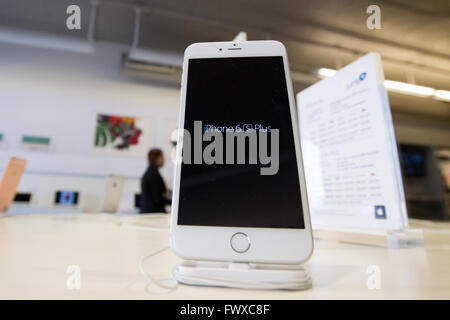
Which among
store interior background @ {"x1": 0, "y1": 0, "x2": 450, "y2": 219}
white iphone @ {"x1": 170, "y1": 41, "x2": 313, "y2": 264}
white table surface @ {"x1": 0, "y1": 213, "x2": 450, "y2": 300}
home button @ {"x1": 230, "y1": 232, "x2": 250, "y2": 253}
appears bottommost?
white table surface @ {"x1": 0, "y1": 213, "x2": 450, "y2": 300}

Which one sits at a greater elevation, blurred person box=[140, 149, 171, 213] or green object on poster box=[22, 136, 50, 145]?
green object on poster box=[22, 136, 50, 145]

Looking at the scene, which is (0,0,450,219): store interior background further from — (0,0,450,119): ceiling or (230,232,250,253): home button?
(230,232,250,253): home button

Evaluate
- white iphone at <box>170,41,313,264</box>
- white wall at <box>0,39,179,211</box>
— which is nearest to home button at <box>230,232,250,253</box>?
white iphone at <box>170,41,313,264</box>

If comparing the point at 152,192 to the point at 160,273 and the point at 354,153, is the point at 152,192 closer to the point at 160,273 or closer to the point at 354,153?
the point at 354,153

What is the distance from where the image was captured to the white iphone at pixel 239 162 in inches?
13.4

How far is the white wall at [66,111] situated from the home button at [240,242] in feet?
10.5

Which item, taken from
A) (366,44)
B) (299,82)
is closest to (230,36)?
(299,82)

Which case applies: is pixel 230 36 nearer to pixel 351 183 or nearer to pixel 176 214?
pixel 351 183

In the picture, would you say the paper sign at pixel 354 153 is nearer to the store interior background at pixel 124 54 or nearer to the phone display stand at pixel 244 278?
the phone display stand at pixel 244 278

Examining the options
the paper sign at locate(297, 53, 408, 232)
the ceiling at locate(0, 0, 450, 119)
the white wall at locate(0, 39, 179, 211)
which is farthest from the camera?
the white wall at locate(0, 39, 179, 211)

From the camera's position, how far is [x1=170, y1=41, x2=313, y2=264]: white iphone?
0.34m

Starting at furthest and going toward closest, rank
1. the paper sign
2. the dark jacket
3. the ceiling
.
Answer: the ceiling
the dark jacket
the paper sign

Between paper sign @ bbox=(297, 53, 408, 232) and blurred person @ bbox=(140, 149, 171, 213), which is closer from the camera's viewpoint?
paper sign @ bbox=(297, 53, 408, 232)

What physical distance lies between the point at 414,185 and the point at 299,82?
11.9ft
